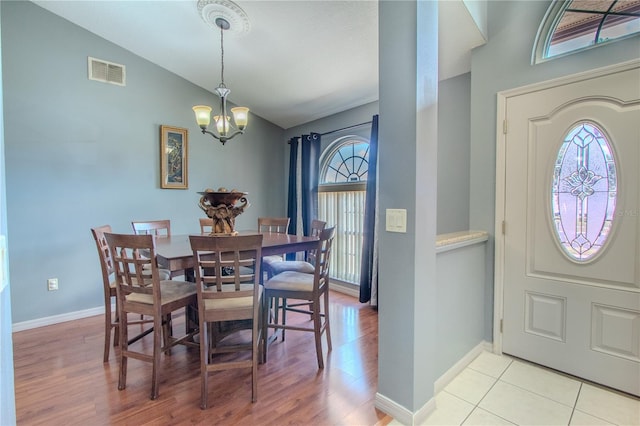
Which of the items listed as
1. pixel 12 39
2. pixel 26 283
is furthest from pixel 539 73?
pixel 26 283

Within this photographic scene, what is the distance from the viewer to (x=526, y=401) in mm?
1891

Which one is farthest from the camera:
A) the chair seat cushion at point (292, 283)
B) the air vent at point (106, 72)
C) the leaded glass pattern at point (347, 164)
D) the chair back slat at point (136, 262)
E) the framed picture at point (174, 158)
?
the leaded glass pattern at point (347, 164)

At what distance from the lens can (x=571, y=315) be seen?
2.12 metres

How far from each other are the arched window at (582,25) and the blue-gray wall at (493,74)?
59 millimetres

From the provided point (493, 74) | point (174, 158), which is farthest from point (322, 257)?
point (174, 158)

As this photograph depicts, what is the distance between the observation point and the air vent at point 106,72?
10.7ft

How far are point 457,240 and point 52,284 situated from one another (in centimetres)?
380

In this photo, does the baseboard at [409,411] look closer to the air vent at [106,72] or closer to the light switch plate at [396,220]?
the light switch plate at [396,220]

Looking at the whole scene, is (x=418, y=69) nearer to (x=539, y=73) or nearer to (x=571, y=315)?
(x=539, y=73)

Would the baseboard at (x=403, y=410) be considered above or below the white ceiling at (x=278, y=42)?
below

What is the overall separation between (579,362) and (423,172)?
1796 millimetres

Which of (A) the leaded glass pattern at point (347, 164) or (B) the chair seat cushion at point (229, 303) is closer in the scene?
(B) the chair seat cushion at point (229, 303)

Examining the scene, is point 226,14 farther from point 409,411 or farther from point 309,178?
point 409,411

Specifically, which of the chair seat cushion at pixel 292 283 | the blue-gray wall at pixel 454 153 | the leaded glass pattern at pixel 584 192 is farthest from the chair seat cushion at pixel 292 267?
the leaded glass pattern at pixel 584 192
